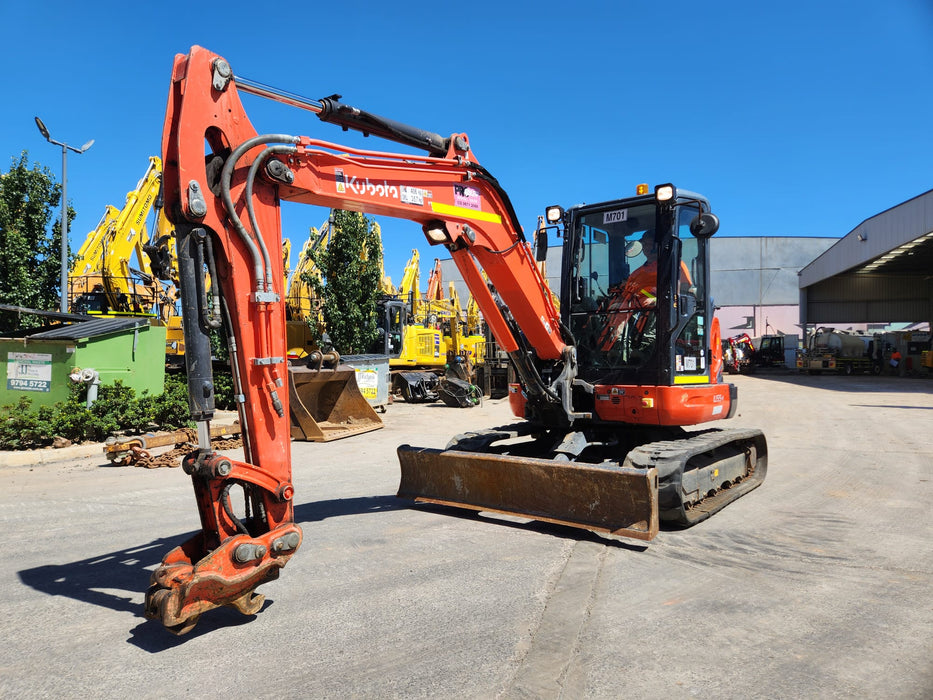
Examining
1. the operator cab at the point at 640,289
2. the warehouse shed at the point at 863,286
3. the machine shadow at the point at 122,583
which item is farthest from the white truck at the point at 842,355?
the machine shadow at the point at 122,583

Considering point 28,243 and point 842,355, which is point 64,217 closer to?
point 28,243

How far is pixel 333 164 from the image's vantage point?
488 centimetres

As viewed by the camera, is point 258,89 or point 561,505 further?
point 561,505

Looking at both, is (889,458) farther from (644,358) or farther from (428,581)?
(428,581)

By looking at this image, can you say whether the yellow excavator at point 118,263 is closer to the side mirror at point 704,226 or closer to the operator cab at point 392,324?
the operator cab at point 392,324

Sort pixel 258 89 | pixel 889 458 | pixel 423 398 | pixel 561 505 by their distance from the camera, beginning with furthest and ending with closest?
pixel 423 398 → pixel 889 458 → pixel 561 505 → pixel 258 89

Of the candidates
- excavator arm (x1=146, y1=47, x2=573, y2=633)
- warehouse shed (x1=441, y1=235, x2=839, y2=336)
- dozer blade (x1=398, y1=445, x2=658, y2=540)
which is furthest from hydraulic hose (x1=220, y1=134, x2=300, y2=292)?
warehouse shed (x1=441, y1=235, x2=839, y2=336)

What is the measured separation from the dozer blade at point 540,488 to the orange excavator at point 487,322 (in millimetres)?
15

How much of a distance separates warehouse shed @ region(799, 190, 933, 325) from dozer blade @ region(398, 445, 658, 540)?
98.6 feet

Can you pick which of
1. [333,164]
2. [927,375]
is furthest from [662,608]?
[927,375]

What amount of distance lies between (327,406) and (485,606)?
30.0ft

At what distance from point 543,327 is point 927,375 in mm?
36053

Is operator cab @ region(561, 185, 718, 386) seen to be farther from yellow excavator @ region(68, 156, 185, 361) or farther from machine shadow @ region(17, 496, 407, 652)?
yellow excavator @ region(68, 156, 185, 361)

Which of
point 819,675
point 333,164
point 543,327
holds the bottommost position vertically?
point 819,675
